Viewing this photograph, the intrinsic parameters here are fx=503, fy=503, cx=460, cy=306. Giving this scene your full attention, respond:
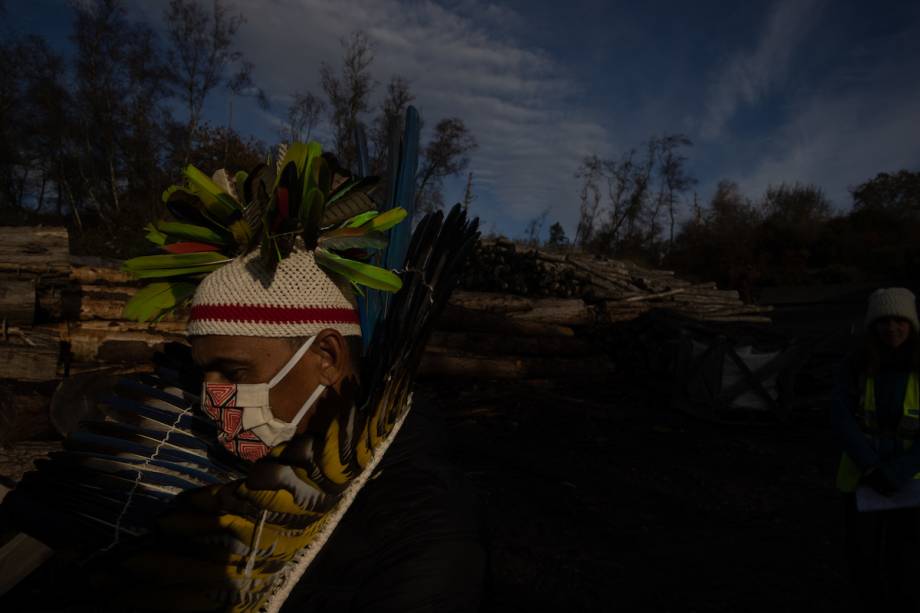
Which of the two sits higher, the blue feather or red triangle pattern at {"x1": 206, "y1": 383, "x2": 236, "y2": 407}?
the blue feather

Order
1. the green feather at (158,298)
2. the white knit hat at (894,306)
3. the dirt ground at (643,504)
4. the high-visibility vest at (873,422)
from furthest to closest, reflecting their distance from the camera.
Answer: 1. the dirt ground at (643,504)
2. the white knit hat at (894,306)
3. the high-visibility vest at (873,422)
4. the green feather at (158,298)

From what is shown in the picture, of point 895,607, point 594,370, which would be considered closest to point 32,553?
point 895,607

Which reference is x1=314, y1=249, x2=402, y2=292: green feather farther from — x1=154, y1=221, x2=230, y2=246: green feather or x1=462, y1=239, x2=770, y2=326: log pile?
x1=462, y1=239, x2=770, y2=326: log pile

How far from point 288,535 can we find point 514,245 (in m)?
11.9

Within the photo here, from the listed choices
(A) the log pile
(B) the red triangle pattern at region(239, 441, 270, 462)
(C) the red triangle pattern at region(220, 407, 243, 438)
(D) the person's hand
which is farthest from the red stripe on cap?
(A) the log pile

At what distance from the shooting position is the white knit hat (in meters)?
3.00

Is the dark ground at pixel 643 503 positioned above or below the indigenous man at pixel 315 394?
below

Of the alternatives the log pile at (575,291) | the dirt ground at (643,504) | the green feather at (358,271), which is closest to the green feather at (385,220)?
the green feather at (358,271)

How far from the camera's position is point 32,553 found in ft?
4.46

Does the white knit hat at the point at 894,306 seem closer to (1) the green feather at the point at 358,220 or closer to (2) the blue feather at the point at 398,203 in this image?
(2) the blue feather at the point at 398,203

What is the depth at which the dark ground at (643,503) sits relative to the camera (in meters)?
3.88

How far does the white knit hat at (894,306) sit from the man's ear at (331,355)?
3.24 metres

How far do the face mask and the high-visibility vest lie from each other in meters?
3.27

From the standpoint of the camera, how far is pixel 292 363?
1.37 meters
